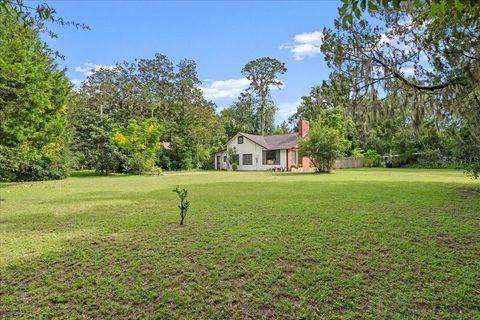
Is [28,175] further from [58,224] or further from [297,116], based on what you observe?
[297,116]

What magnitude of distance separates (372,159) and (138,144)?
24.1 m

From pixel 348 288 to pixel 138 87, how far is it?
33307mm

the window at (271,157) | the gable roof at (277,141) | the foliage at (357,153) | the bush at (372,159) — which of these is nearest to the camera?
the gable roof at (277,141)

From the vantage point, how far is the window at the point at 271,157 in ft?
105

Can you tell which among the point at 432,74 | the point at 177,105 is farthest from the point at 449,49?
the point at 177,105

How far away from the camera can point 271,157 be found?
32.5 m

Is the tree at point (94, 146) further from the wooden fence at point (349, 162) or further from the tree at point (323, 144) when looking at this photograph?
the wooden fence at point (349, 162)

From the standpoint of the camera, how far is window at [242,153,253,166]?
33.4m

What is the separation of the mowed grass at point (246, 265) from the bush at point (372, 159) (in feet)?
94.9

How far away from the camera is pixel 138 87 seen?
33.4 m

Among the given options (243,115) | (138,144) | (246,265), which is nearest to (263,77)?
(243,115)

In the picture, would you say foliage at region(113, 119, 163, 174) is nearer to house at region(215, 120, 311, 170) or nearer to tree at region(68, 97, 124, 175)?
tree at region(68, 97, 124, 175)

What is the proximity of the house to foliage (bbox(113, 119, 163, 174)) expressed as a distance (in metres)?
10.4

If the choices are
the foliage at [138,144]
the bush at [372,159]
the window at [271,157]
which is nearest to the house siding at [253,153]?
the window at [271,157]
